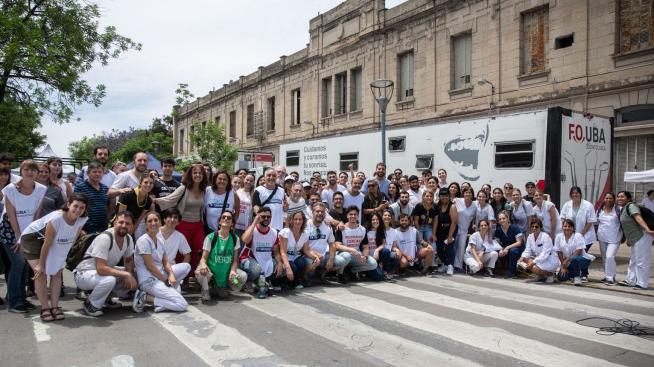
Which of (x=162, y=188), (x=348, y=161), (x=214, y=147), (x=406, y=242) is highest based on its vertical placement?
(x=214, y=147)

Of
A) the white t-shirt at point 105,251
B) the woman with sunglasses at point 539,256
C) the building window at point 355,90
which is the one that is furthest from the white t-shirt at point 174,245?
the building window at point 355,90

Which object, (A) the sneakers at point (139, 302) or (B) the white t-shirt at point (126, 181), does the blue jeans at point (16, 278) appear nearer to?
(A) the sneakers at point (139, 302)

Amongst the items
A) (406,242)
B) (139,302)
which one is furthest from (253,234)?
(406,242)

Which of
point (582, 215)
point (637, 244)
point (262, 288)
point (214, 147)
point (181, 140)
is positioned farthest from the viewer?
point (181, 140)

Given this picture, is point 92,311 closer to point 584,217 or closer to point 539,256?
point 539,256

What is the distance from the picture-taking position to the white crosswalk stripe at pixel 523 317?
5172 millimetres

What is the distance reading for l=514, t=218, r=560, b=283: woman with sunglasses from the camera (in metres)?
8.98

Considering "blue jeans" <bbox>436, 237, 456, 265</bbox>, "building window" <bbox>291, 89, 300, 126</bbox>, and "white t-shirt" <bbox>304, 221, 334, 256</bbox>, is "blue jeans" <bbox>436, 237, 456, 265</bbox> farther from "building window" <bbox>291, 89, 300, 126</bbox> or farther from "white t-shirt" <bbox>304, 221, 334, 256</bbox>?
"building window" <bbox>291, 89, 300, 126</bbox>

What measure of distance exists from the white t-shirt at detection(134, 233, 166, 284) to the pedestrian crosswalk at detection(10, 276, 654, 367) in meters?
0.59

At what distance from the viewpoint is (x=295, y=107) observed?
3269 cm

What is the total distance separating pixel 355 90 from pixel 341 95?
149 centimetres

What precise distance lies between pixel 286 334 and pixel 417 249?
492 centimetres

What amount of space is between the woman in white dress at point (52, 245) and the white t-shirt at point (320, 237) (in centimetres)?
359

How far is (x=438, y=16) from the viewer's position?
71.2 ft
